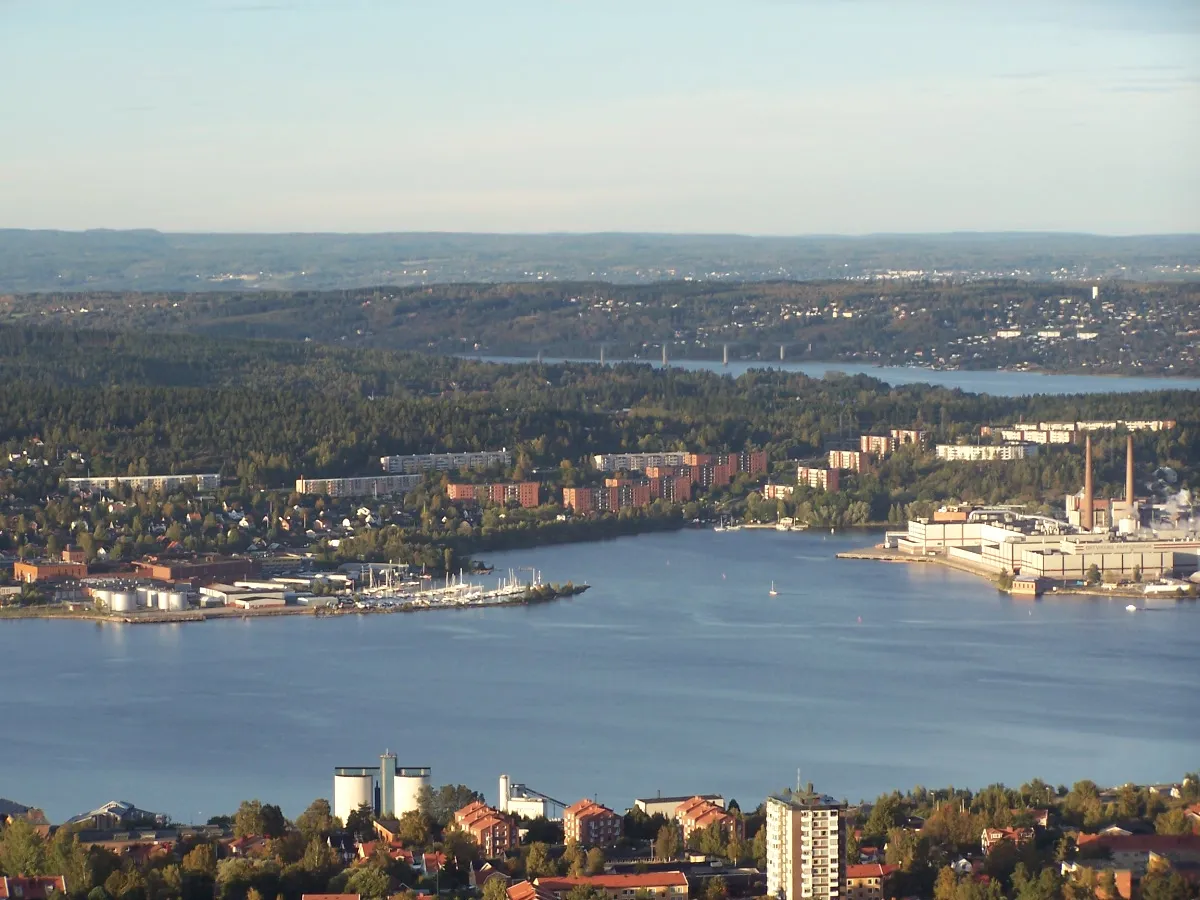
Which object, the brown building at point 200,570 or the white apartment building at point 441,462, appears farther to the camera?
the white apartment building at point 441,462

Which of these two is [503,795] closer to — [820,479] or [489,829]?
[489,829]

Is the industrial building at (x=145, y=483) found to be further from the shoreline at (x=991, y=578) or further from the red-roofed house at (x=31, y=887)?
the red-roofed house at (x=31, y=887)

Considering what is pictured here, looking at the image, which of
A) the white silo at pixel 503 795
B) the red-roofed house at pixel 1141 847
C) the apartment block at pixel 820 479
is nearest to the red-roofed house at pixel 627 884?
the red-roofed house at pixel 1141 847

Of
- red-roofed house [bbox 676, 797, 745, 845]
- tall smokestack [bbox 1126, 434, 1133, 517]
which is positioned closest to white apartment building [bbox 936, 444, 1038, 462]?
tall smokestack [bbox 1126, 434, 1133, 517]

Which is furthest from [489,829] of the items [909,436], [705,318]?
[705,318]

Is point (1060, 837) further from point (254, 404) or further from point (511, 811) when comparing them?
point (254, 404)

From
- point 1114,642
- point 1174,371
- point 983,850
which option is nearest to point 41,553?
point 1114,642
